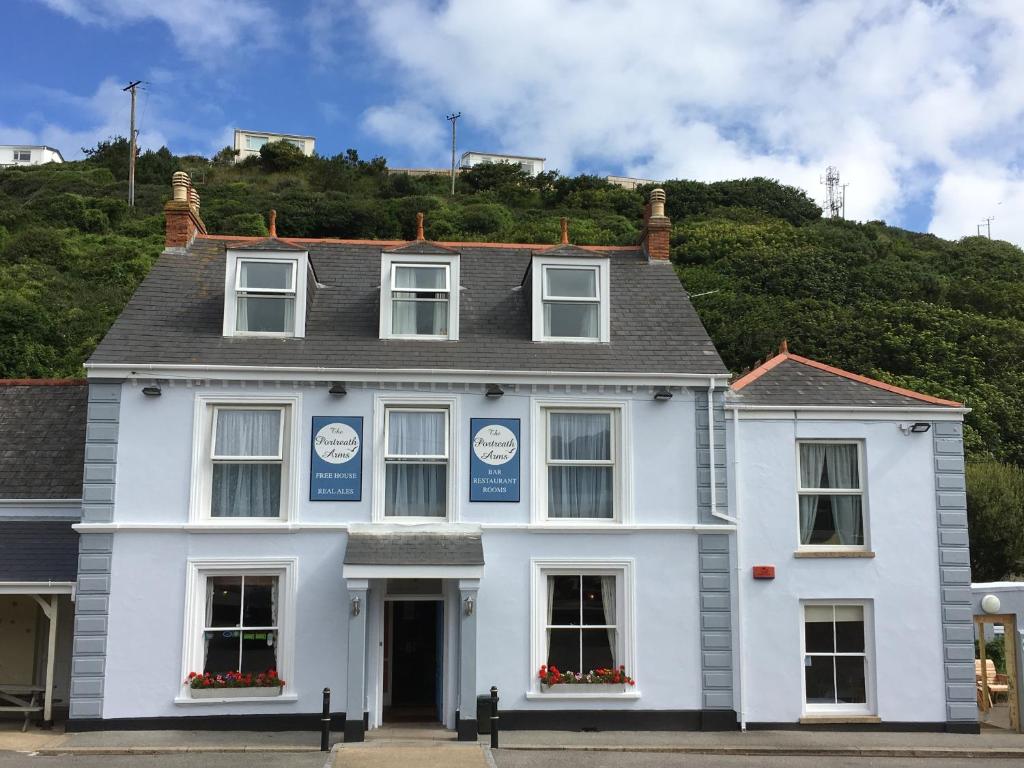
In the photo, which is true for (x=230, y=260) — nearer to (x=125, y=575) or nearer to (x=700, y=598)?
(x=125, y=575)

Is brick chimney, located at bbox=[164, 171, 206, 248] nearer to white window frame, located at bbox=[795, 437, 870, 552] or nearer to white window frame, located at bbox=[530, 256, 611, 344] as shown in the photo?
white window frame, located at bbox=[530, 256, 611, 344]

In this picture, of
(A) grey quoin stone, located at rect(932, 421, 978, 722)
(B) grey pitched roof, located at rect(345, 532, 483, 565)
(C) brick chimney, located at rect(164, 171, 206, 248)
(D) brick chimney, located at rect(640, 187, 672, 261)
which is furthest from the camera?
(D) brick chimney, located at rect(640, 187, 672, 261)

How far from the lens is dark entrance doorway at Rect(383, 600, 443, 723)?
1551 cm

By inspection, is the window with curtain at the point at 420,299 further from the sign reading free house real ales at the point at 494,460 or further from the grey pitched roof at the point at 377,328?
the sign reading free house real ales at the point at 494,460

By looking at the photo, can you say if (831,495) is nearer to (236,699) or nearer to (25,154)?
(236,699)

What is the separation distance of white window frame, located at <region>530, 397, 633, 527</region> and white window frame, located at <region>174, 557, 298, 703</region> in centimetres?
410

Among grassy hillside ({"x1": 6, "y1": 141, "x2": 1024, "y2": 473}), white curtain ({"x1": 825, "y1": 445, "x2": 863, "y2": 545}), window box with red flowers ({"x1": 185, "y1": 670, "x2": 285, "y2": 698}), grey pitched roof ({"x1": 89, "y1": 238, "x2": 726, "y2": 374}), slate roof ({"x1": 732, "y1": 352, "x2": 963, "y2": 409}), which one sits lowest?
window box with red flowers ({"x1": 185, "y1": 670, "x2": 285, "y2": 698})

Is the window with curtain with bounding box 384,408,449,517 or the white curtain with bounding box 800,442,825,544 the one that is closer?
the window with curtain with bounding box 384,408,449,517

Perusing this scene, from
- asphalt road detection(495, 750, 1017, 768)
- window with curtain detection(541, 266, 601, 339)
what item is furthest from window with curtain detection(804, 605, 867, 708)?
window with curtain detection(541, 266, 601, 339)

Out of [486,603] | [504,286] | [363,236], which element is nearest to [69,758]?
[486,603]

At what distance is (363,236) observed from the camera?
58.2 metres

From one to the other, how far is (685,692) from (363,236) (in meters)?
47.7

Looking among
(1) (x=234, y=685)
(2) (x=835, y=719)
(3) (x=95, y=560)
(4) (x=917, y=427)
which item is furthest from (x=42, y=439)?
(4) (x=917, y=427)

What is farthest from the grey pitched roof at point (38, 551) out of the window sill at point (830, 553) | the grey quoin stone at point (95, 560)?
the window sill at point (830, 553)
